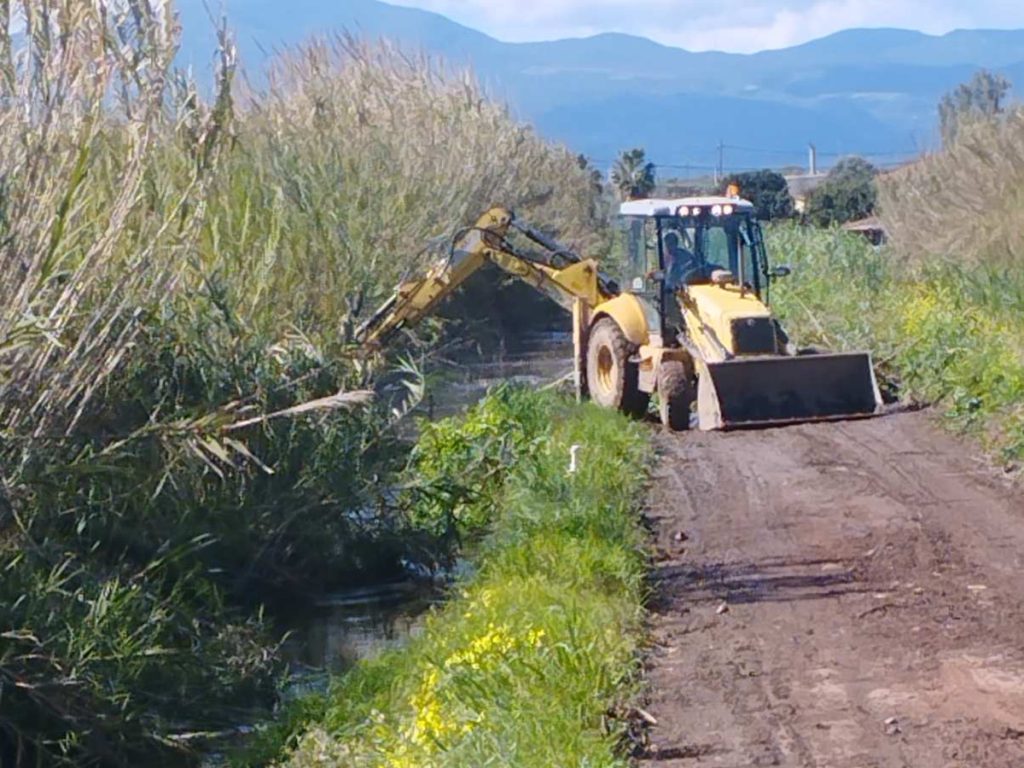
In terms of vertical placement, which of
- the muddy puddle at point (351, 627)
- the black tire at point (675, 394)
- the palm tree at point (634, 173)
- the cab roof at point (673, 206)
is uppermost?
the palm tree at point (634, 173)

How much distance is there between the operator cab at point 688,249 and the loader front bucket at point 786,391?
1.38 metres

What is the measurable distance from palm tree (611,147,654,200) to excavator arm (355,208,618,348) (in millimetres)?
26876

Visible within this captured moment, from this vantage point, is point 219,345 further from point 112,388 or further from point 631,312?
point 631,312

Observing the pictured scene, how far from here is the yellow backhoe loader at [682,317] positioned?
56.4 ft

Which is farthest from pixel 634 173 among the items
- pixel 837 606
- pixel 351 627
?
pixel 837 606

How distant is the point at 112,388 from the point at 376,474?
10.2 feet

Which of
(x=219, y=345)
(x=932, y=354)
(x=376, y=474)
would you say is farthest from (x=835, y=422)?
(x=219, y=345)

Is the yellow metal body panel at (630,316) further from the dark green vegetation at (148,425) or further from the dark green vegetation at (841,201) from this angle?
the dark green vegetation at (841,201)

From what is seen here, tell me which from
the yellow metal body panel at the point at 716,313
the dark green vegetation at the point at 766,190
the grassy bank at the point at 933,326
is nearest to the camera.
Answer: the grassy bank at the point at 933,326

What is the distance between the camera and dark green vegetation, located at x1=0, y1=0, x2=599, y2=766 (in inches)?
352

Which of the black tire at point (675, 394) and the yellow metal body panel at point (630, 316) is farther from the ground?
the yellow metal body panel at point (630, 316)

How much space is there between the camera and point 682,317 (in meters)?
18.4

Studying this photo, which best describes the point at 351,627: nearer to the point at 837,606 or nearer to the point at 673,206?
the point at 837,606

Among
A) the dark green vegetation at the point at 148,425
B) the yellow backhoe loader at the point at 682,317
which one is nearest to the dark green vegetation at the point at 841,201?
the yellow backhoe loader at the point at 682,317
